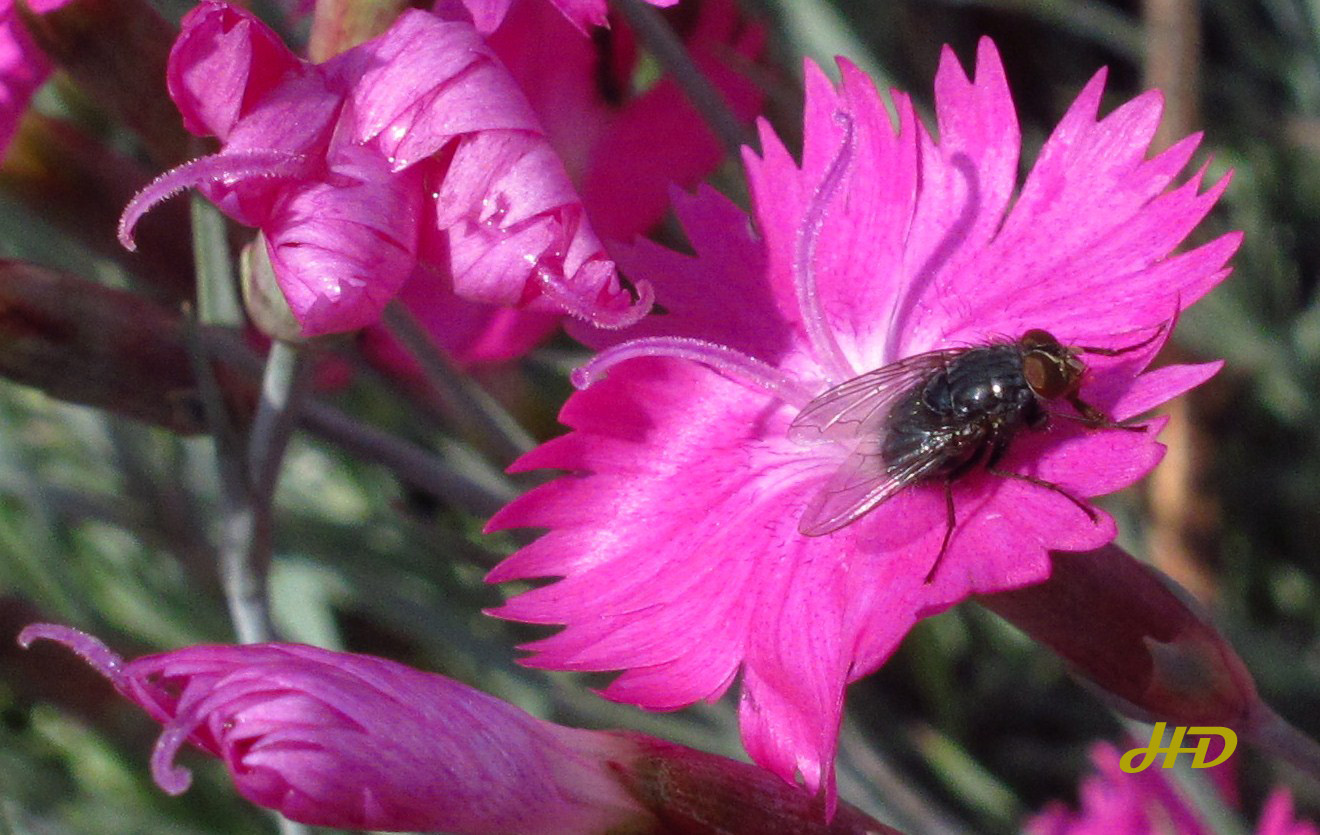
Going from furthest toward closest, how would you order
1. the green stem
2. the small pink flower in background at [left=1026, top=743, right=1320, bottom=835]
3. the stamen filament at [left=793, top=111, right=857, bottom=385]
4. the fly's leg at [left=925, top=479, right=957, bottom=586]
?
the small pink flower in background at [left=1026, top=743, right=1320, bottom=835] < the green stem < the stamen filament at [left=793, top=111, right=857, bottom=385] < the fly's leg at [left=925, top=479, right=957, bottom=586]

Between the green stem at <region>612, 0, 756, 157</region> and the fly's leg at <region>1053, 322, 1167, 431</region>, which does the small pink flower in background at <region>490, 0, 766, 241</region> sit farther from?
the fly's leg at <region>1053, 322, 1167, 431</region>

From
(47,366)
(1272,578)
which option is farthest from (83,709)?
(1272,578)

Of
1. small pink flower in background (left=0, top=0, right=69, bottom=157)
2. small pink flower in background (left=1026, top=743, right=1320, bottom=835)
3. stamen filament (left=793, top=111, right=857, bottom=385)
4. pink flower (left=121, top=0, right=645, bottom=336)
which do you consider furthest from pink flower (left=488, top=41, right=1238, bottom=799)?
small pink flower in background (left=1026, top=743, right=1320, bottom=835)

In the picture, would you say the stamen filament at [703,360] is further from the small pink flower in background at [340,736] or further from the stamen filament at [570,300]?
the small pink flower in background at [340,736]

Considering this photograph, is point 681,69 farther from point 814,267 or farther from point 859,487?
point 859,487

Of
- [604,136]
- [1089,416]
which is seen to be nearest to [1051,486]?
[1089,416]

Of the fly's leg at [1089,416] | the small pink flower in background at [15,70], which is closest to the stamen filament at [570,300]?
the fly's leg at [1089,416]

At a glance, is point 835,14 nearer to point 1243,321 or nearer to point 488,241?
point 1243,321
